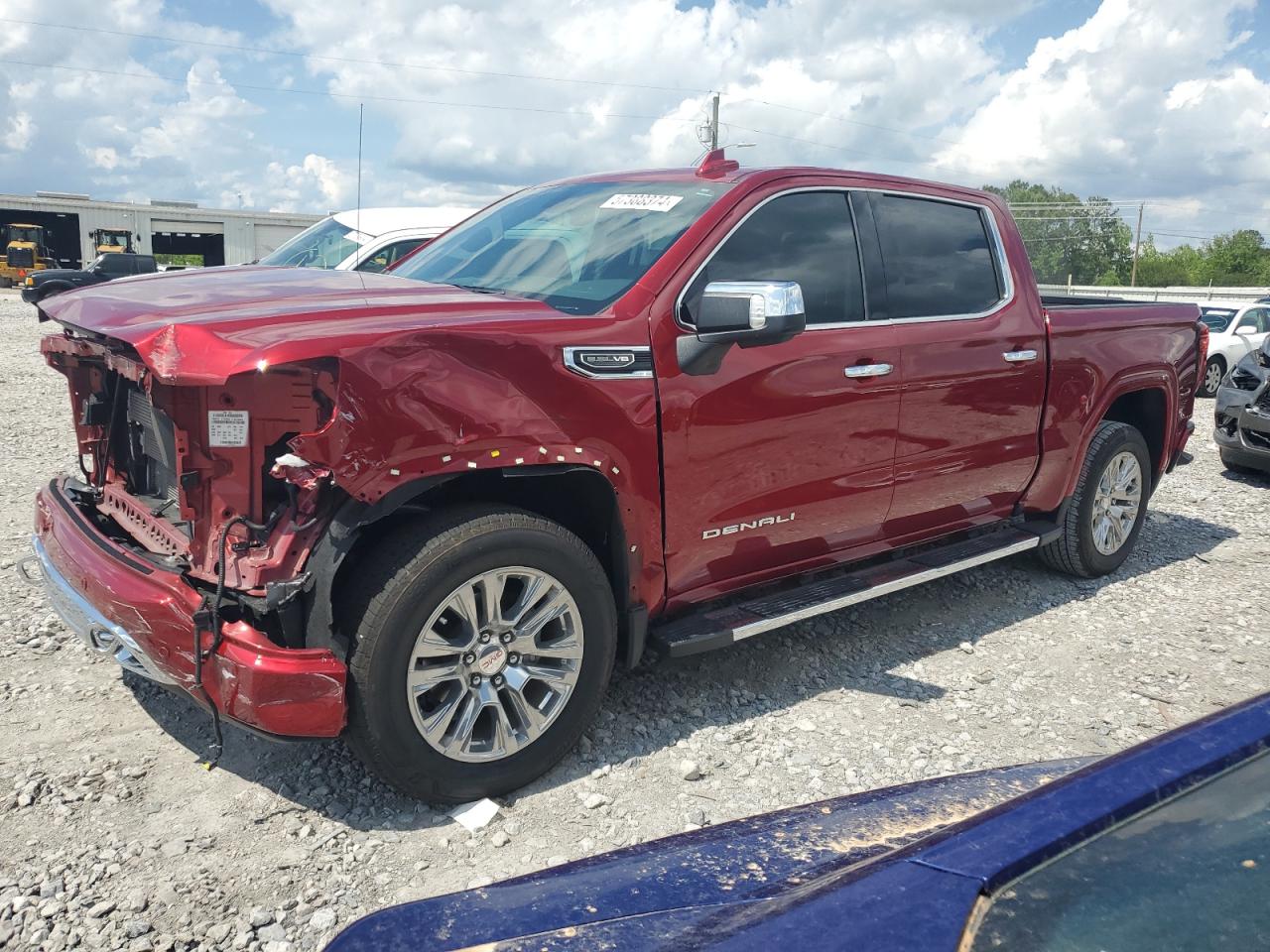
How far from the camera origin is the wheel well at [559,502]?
10.1 feet

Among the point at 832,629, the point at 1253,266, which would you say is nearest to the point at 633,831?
the point at 832,629

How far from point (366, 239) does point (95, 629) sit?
23.0 feet

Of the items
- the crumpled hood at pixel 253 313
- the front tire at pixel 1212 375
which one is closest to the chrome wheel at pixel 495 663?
the crumpled hood at pixel 253 313

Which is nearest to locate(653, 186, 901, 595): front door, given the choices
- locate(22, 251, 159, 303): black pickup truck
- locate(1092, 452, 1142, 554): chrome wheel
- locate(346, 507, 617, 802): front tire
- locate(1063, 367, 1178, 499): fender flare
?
locate(346, 507, 617, 802): front tire

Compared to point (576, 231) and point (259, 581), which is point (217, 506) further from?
point (576, 231)

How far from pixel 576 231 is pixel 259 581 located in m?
1.94

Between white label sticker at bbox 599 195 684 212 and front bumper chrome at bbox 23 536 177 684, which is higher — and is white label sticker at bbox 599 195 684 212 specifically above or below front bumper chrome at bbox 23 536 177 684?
above

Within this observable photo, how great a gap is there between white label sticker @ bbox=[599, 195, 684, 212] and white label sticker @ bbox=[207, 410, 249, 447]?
1.81 m

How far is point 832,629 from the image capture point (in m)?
4.73

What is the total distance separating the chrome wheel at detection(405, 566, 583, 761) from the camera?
2.97 meters

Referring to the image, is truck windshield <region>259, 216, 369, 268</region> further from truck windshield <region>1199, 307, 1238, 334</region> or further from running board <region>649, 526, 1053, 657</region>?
truck windshield <region>1199, 307, 1238, 334</region>

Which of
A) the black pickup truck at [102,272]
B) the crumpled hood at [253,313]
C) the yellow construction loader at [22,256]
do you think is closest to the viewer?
the crumpled hood at [253,313]

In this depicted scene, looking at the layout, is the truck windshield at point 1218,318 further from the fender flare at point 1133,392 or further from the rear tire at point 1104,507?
the rear tire at point 1104,507

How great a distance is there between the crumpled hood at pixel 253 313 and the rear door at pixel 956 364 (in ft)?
5.54
